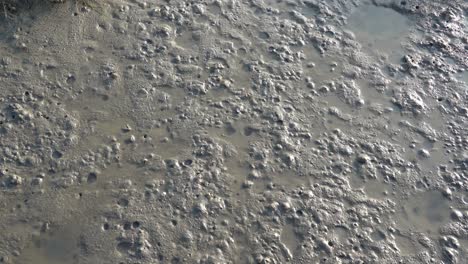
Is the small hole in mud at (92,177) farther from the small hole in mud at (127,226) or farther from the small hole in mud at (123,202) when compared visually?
the small hole in mud at (127,226)

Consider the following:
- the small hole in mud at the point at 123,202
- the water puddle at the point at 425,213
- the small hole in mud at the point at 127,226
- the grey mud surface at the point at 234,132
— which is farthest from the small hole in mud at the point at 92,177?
the water puddle at the point at 425,213

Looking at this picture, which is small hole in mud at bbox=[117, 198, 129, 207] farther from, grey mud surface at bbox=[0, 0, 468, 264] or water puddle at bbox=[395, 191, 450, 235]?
water puddle at bbox=[395, 191, 450, 235]

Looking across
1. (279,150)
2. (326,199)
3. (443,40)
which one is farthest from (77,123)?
(443,40)

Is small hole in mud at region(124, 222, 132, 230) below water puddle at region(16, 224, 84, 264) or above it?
above

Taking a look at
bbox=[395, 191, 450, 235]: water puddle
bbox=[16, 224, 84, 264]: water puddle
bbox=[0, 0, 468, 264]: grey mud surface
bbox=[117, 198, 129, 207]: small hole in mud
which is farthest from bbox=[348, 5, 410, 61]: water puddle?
bbox=[16, 224, 84, 264]: water puddle

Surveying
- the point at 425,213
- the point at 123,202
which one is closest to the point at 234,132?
the point at 123,202

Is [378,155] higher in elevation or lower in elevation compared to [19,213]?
higher

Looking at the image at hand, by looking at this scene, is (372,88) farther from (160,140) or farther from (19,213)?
(19,213)
